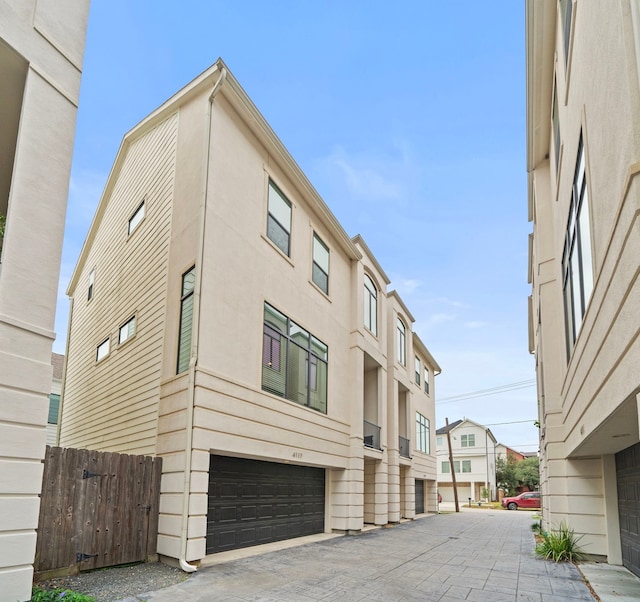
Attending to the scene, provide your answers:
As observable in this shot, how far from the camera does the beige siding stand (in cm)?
1104

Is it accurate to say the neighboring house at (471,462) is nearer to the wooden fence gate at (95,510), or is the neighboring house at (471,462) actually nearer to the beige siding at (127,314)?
the beige siding at (127,314)

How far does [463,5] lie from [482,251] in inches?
810

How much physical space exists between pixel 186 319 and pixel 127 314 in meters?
3.67

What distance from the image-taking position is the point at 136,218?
44.8 feet

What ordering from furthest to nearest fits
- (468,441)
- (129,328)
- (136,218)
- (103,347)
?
(468,441)
(103,347)
(136,218)
(129,328)

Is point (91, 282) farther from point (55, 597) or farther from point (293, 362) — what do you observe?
point (55, 597)

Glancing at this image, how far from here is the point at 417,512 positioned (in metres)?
25.6

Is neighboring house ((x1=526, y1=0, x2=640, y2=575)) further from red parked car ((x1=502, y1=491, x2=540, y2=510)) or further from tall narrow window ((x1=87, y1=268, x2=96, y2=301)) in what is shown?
red parked car ((x1=502, y1=491, x2=540, y2=510))

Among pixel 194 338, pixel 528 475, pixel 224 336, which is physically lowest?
pixel 528 475

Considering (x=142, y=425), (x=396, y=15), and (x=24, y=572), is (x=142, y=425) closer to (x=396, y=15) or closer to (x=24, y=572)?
(x=24, y=572)

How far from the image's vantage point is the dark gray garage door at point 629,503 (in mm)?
8578

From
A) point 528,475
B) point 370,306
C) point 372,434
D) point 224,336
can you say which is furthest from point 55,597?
point 528,475

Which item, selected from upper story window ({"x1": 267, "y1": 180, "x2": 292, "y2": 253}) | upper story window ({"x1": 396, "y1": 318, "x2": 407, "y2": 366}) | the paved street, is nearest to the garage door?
the paved street

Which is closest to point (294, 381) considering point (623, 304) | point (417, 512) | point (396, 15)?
point (623, 304)
